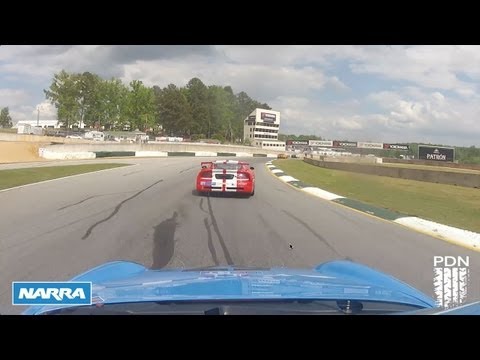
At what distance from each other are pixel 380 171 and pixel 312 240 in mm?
23720

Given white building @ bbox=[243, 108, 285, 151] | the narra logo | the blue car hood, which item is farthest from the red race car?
the narra logo

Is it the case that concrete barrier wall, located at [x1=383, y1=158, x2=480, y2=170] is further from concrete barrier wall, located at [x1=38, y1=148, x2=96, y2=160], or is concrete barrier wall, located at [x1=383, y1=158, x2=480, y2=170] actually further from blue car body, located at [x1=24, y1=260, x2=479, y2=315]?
blue car body, located at [x1=24, y1=260, x2=479, y2=315]

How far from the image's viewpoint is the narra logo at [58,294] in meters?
2.78

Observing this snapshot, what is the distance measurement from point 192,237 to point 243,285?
501 centimetres

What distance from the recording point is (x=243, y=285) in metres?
3.25

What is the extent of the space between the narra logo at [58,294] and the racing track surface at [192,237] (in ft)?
0.72

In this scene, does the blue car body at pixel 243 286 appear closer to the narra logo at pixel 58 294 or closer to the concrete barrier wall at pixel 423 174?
the narra logo at pixel 58 294

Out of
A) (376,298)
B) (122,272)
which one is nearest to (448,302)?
(376,298)

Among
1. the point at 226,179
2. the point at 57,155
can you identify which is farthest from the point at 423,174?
the point at 57,155

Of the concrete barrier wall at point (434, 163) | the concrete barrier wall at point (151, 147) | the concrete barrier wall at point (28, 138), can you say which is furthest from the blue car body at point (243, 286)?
the concrete barrier wall at point (434, 163)

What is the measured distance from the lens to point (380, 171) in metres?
30.6

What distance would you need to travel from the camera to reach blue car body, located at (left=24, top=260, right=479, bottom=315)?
2.90m
